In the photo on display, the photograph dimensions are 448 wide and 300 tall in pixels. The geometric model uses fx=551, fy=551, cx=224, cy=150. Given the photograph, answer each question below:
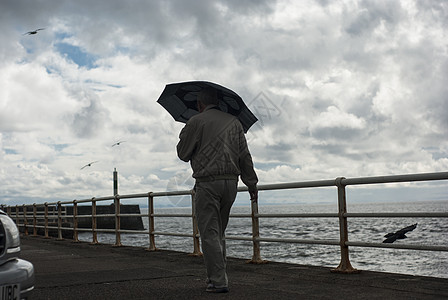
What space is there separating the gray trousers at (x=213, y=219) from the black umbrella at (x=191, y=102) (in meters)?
0.80

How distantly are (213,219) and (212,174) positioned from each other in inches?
15.8

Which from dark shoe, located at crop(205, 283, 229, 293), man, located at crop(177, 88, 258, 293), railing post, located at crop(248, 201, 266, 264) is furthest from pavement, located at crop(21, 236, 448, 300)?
man, located at crop(177, 88, 258, 293)

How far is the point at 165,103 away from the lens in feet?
17.9

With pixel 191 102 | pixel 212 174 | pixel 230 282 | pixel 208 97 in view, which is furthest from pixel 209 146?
pixel 230 282

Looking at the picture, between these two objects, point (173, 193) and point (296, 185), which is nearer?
point (296, 185)

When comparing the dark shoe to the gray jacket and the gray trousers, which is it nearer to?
the gray trousers

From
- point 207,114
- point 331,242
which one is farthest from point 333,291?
point 207,114

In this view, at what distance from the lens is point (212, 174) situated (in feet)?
15.7

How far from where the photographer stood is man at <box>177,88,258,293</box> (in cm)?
479

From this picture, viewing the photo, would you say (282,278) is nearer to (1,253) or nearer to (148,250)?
(1,253)

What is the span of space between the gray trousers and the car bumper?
5.74 ft

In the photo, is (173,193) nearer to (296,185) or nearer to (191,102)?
(296,185)

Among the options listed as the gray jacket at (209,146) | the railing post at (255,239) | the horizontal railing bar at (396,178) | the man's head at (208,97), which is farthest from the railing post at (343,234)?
the man's head at (208,97)

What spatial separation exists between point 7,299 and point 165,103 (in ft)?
9.04
